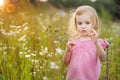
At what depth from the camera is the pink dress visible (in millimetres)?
2980

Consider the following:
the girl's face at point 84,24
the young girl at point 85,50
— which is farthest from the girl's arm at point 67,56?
the girl's face at point 84,24

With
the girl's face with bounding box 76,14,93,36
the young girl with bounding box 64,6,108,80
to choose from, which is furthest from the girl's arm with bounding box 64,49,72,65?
the girl's face with bounding box 76,14,93,36

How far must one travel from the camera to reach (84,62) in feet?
9.78

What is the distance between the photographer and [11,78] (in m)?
3.44

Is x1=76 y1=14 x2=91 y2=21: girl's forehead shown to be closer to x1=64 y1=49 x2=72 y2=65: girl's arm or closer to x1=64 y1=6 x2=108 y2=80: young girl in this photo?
x1=64 y1=6 x2=108 y2=80: young girl

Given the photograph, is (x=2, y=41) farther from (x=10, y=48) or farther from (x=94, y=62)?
(x=94, y=62)

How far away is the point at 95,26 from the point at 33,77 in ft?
2.25

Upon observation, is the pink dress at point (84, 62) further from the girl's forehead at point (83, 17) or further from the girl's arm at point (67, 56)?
the girl's forehead at point (83, 17)

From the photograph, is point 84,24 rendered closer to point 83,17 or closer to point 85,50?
point 83,17

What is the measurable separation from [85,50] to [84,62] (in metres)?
0.09

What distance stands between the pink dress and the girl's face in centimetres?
8

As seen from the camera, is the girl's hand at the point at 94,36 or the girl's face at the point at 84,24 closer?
the girl's hand at the point at 94,36

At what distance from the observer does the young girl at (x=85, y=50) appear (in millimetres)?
2977

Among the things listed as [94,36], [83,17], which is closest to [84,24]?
[83,17]
